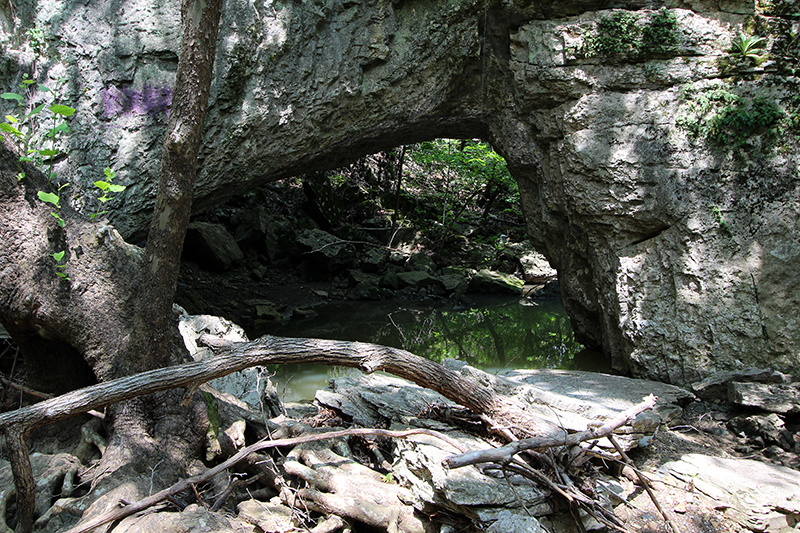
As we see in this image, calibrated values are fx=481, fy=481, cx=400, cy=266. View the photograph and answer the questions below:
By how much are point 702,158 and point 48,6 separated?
250 inches

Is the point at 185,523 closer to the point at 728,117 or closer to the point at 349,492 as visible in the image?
the point at 349,492

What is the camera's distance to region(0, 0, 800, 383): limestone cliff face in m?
4.43

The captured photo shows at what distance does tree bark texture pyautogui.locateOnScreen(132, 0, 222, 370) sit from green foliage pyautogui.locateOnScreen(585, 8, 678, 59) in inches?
152

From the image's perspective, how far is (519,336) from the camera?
815 centimetres

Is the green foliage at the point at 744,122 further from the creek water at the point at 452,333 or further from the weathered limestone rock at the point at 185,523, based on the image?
the weathered limestone rock at the point at 185,523

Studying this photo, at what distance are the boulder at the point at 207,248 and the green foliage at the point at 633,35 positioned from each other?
7537mm

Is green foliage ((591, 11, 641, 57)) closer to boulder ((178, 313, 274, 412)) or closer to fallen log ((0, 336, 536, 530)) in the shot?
fallen log ((0, 336, 536, 530))

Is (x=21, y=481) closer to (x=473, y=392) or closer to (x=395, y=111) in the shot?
(x=473, y=392)

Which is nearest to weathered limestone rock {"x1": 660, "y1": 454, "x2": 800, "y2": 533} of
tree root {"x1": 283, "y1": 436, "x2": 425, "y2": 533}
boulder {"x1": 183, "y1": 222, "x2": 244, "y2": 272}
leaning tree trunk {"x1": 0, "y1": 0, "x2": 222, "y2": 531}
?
tree root {"x1": 283, "y1": 436, "x2": 425, "y2": 533}

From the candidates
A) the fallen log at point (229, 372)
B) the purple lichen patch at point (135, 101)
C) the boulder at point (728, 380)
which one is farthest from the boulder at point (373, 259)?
the fallen log at point (229, 372)

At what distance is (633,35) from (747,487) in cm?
415

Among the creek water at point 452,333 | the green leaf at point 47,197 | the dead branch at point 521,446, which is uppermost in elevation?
the green leaf at point 47,197

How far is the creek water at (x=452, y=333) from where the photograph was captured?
239 inches

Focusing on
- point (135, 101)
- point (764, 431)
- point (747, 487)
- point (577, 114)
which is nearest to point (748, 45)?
point (577, 114)
